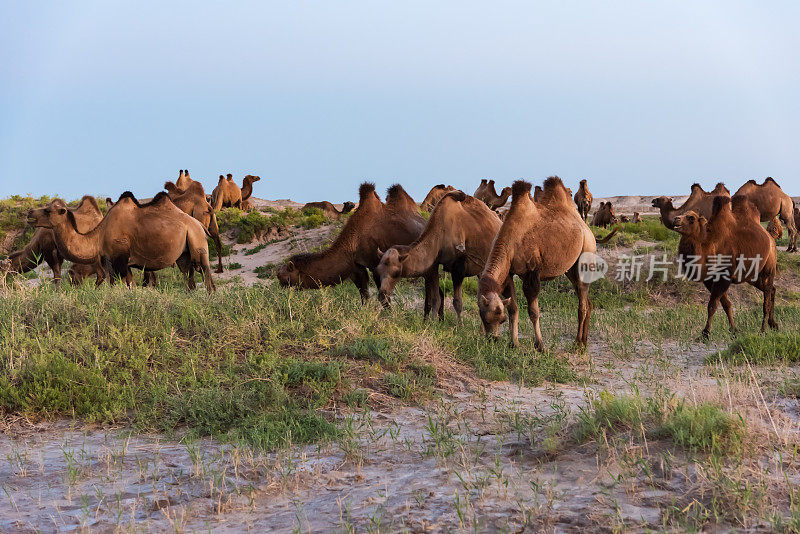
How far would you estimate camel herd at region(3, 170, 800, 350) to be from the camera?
9.02 metres

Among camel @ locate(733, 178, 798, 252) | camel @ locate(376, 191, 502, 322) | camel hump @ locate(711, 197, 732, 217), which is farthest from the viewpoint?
camel @ locate(733, 178, 798, 252)

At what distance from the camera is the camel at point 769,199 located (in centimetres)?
2266

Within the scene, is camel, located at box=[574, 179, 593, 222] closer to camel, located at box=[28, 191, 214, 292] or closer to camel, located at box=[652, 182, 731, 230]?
camel, located at box=[652, 182, 731, 230]

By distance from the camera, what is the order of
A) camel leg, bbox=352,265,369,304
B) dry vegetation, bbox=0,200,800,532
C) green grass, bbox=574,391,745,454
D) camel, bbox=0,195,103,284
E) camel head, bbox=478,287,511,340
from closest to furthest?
dry vegetation, bbox=0,200,800,532 < green grass, bbox=574,391,745,454 < camel head, bbox=478,287,511,340 < camel leg, bbox=352,265,369,304 < camel, bbox=0,195,103,284

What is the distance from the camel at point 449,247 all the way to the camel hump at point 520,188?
1318mm

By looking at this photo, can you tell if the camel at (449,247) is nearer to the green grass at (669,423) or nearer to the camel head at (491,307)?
the camel head at (491,307)

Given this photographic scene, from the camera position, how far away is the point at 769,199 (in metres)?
22.7

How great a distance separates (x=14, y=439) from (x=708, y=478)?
558 cm

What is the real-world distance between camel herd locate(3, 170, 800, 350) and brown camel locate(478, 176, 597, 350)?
0.02 metres

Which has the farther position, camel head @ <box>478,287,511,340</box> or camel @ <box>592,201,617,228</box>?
camel @ <box>592,201,617,228</box>

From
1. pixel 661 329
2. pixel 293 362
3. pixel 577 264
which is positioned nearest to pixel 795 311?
pixel 661 329

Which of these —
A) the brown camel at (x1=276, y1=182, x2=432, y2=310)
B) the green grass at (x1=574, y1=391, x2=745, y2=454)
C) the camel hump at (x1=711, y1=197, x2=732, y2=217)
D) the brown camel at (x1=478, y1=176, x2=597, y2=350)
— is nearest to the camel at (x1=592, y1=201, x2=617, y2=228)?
the camel hump at (x1=711, y1=197, x2=732, y2=217)

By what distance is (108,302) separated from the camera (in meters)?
8.98

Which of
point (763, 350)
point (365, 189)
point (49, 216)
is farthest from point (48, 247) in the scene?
point (763, 350)
